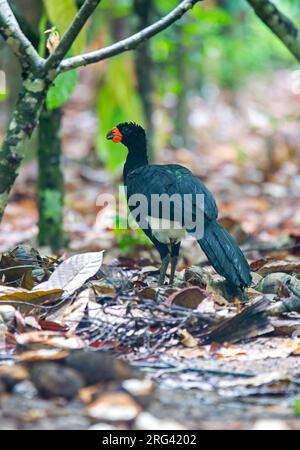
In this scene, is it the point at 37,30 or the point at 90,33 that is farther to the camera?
the point at 90,33

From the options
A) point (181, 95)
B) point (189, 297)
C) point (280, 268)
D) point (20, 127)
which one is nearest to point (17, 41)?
point (20, 127)

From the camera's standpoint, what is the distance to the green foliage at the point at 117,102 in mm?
7566

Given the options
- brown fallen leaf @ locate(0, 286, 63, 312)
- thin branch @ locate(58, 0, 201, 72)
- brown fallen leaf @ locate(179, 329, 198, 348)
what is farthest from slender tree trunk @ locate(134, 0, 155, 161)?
brown fallen leaf @ locate(179, 329, 198, 348)

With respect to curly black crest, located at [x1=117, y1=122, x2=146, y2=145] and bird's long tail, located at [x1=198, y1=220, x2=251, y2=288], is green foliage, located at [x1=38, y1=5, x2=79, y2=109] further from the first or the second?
bird's long tail, located at [x1=198, y1=220, x2=251, y2=288]

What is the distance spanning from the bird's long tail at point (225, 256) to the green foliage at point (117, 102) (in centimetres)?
338

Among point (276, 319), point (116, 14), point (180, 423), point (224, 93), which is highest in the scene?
→ point (116, 14)

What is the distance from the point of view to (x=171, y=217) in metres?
4.35

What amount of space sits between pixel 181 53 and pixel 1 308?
23.4 ft

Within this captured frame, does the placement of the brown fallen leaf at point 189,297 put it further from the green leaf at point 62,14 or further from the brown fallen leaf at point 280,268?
the green leaf at point 62,14

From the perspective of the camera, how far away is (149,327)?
337cm

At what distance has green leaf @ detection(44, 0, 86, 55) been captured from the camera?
4.99 metres

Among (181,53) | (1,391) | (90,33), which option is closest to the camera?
(1,391)

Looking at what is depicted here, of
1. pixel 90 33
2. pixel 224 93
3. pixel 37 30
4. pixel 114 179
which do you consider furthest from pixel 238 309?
pixel 224 93

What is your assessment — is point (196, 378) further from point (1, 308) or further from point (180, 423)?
point (1, 308)
